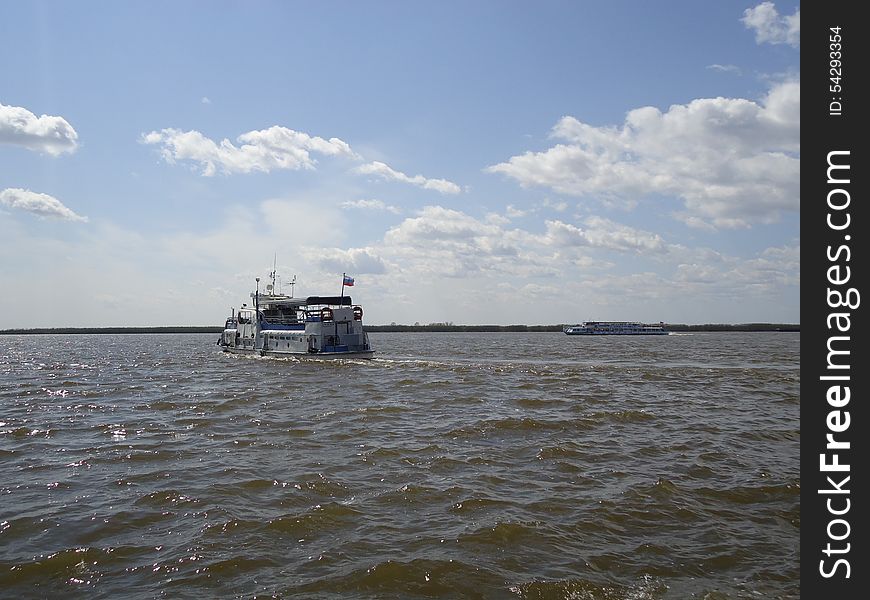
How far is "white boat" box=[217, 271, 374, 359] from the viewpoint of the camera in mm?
54031

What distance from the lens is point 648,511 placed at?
36.0 ft

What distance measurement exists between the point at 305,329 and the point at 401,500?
45467 mm

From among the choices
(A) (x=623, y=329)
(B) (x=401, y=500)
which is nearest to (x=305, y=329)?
(B) (x=401, y=500)

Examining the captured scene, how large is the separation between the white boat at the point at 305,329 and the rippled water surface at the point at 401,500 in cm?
2836

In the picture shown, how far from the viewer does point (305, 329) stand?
55312 millimetres

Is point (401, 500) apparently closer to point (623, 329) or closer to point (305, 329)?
point (305, 329)

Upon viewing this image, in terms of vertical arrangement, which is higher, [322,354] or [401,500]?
[322,354]

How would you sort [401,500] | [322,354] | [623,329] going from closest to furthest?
1. [401,500]
2. [322,354]
3. [623,329]

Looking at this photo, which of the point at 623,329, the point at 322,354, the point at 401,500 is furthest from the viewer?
the point at 623,329

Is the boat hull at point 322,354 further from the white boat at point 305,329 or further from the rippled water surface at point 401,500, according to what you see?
the rippled water surface at point 401,500

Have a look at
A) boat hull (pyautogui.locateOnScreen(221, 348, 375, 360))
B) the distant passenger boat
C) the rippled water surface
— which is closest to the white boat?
boat hull (pyautogui.locateOnScreen(221, 348, 375, 360))

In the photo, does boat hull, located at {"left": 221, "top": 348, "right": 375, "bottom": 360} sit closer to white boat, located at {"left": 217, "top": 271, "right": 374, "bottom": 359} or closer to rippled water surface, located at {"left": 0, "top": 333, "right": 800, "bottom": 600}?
white boat, located at {"left": 217, "top": 271, "right": 374, "bottom": 359}

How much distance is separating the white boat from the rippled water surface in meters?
28.4
